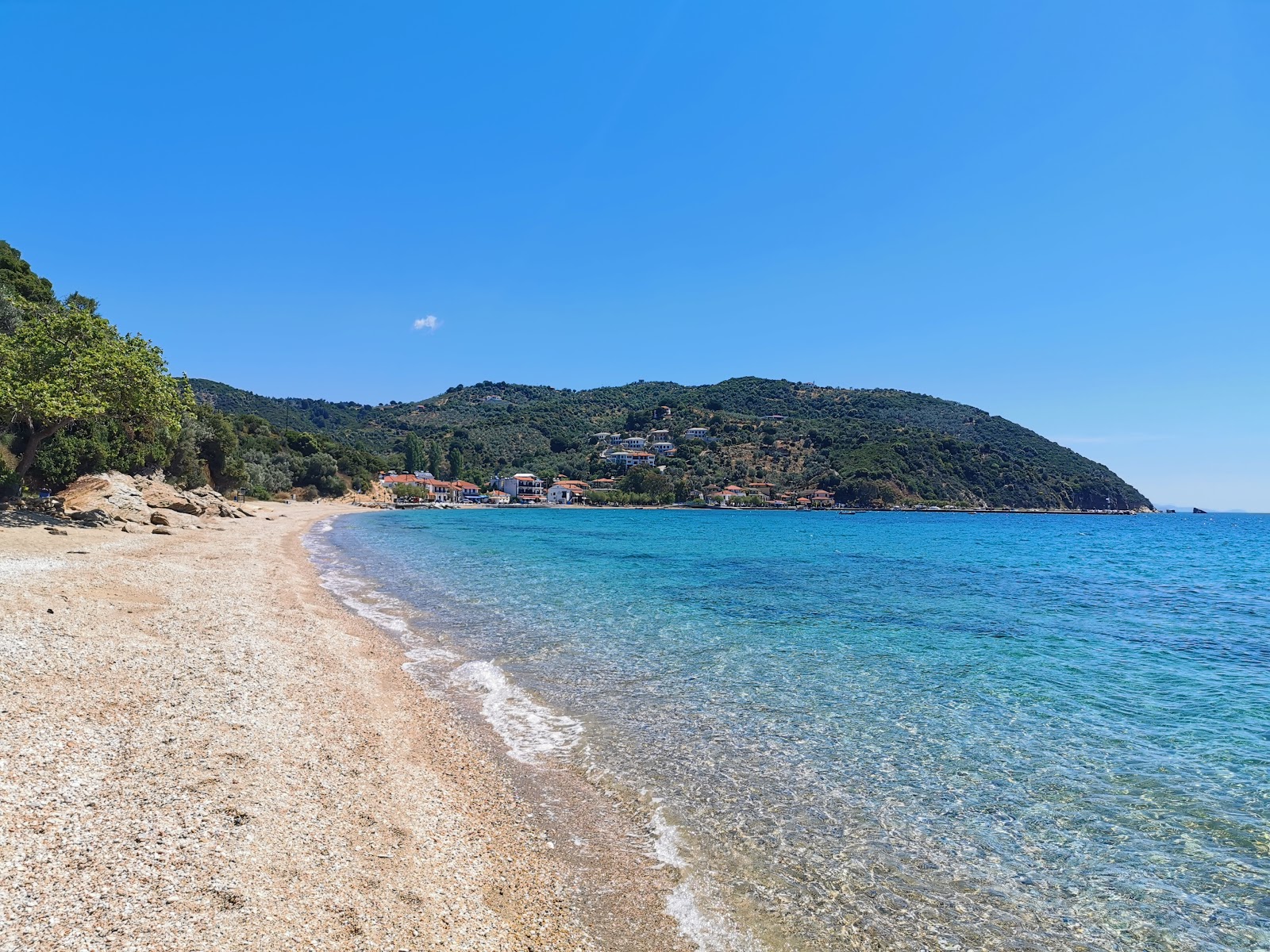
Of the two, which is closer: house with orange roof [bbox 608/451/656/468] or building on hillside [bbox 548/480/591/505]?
building on hillside [bbox 548/480/591/505]

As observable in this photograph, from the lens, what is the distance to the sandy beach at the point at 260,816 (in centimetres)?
438

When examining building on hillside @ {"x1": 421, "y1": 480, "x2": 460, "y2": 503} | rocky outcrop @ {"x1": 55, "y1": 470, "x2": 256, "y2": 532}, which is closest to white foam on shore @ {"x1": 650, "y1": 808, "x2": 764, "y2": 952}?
rocky outcrop @ {"x1": 55, "y1": 470, "x2": 256, "y2": 532}

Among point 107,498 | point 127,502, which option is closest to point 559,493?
point 127,502

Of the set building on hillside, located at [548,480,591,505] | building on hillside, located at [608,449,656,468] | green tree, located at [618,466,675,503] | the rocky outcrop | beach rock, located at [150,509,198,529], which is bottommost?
beach rock, located at [150,509,198,529]

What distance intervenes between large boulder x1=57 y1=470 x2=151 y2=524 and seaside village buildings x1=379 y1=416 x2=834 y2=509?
7634 cm

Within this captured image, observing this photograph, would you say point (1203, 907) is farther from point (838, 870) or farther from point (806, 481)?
point (806, 481)

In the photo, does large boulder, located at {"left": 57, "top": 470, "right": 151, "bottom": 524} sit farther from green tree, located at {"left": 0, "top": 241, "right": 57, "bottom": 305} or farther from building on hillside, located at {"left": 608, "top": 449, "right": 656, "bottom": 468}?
building on hillside, located at {"left": 608, "top": 449, "right": 656, "bottom": 468}

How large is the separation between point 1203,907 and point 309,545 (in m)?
38.4

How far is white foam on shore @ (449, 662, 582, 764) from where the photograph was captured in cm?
883

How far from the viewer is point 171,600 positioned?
14.6 meters

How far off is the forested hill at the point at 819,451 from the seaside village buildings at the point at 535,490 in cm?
459

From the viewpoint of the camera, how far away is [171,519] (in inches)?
1310

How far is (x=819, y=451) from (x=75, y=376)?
14630 cm

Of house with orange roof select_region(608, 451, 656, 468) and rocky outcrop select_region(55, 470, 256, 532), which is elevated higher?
house with orange roof select_region(608, 451, 656, 468)
